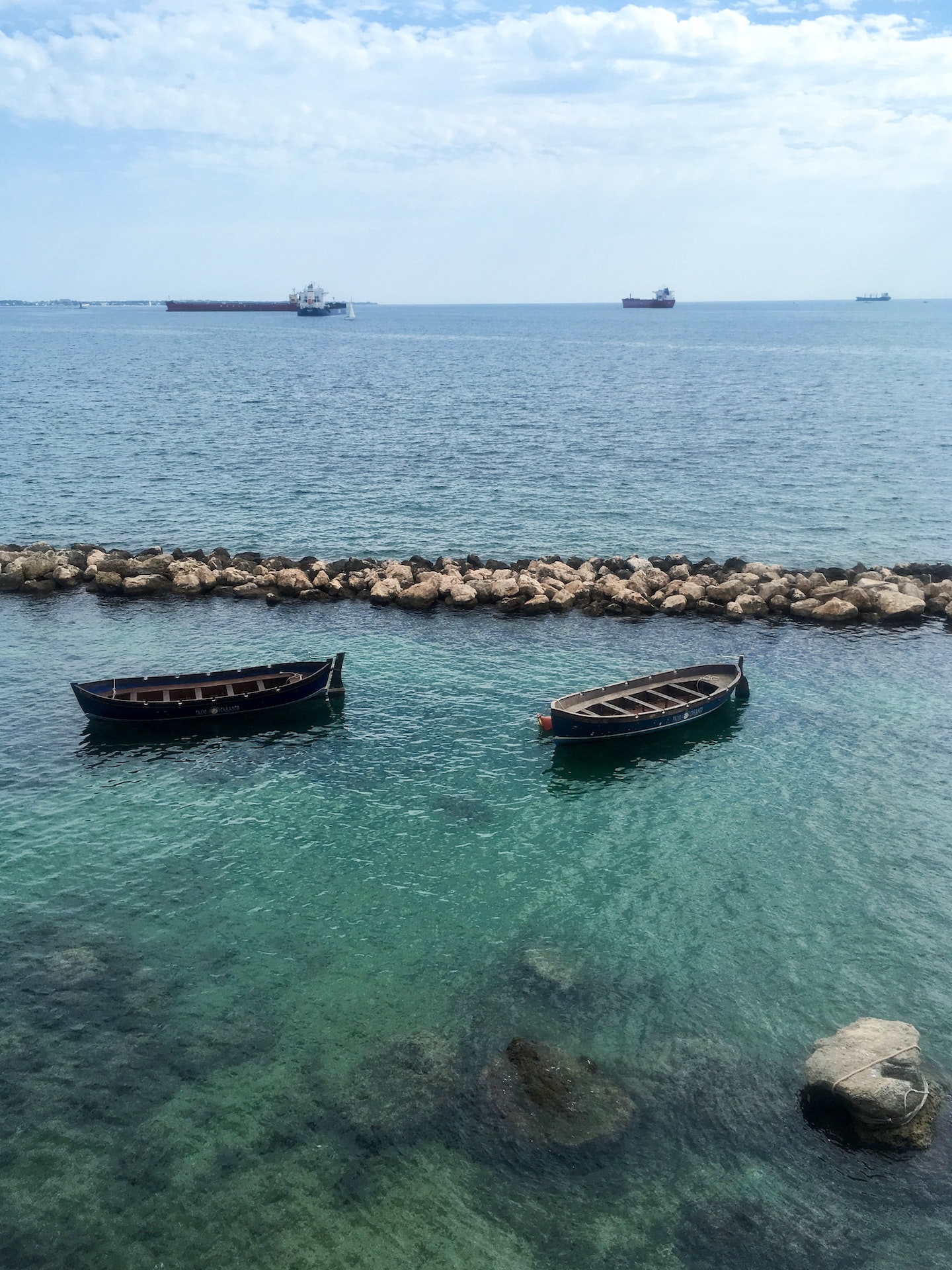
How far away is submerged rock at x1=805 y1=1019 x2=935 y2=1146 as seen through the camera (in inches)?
762

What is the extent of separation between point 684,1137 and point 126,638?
37179mm

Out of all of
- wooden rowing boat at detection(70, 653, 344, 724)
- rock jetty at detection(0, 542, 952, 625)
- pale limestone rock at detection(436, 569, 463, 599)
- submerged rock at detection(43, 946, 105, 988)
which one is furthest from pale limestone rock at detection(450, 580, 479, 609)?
submerged rock at detection(43, 946, 105, 988)

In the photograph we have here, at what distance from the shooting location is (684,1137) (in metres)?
19.5

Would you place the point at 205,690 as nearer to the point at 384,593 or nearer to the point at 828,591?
the point at 384,593

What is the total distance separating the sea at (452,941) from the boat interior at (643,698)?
151cm

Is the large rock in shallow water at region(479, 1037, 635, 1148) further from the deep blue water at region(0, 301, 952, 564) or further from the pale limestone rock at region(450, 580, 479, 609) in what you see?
the deep blue water at region(0, 301, 952, 564)

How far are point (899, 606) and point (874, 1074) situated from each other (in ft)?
113

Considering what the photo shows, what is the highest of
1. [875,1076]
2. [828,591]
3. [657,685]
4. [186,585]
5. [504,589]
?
[828,591]

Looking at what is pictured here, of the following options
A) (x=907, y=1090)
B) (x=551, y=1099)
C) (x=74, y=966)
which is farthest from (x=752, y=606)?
(x=74, y=966)

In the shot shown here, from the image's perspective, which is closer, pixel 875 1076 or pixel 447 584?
pixel 875 1076

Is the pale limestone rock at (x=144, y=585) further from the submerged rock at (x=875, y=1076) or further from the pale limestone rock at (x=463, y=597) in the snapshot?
the submerged rock at (x=875, y=1076)

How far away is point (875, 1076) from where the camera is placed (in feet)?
64.5

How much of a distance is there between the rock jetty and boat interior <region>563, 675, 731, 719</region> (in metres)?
10.8

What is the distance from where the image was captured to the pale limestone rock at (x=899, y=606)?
160 feet
